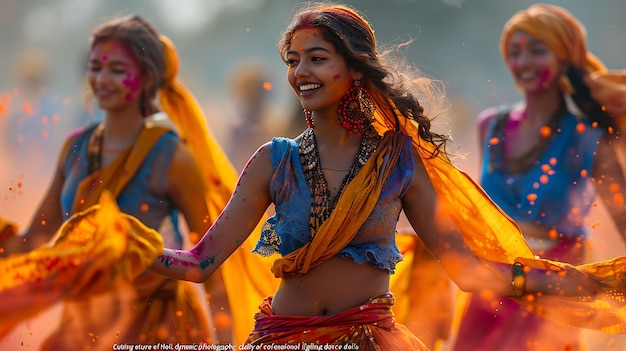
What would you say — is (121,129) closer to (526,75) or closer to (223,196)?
(223,196)

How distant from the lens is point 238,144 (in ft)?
38.4

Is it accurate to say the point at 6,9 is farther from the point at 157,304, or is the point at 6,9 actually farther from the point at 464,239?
the point at 464,239

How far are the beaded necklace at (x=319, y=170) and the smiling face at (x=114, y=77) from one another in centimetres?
260

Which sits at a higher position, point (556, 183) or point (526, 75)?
point (526, 75)

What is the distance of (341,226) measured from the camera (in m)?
4.05

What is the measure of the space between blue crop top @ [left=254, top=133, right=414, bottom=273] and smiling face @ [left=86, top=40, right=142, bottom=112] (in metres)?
2.63

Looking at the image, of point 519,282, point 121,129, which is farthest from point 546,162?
point 519,282

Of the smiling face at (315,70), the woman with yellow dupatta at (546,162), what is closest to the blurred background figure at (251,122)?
the woman with yellow dupatta at (546,162)

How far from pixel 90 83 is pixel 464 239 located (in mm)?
3013

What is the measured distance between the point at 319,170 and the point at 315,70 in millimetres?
344

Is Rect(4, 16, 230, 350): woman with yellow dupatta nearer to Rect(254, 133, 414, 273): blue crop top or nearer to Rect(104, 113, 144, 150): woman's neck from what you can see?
Rect(104, 113, 144, 150): woman's neck

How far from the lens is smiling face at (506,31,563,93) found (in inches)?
296

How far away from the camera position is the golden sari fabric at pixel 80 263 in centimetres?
374

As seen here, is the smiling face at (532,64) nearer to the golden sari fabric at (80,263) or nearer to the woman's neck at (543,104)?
the woman's neck at (543,104)
